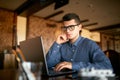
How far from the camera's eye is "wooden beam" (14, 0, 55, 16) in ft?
17.4

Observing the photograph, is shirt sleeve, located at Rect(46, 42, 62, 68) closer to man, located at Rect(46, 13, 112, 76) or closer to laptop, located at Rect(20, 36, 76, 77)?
man, located at Rect(46, 13, 112, 76)

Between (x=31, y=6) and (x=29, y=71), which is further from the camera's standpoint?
(x=31, y=6)

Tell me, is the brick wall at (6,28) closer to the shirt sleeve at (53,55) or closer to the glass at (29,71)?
the shirt sleeve at (53,55)

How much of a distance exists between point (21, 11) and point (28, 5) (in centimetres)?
66

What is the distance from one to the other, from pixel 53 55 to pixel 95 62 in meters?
0.59

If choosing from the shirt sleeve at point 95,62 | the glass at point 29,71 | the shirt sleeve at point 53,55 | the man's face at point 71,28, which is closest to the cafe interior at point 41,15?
the shirt sleeve at point 53,55

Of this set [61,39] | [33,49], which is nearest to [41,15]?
[61,39]

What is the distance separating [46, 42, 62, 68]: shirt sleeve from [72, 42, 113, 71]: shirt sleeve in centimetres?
40

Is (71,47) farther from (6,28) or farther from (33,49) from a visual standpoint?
(6,28)

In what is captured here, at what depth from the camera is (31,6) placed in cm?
572

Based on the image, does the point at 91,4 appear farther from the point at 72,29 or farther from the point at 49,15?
the point at 72,29

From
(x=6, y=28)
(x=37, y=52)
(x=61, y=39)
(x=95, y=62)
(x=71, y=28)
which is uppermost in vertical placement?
(x=6, y=28)

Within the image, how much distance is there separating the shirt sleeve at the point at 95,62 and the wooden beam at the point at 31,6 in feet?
12.4

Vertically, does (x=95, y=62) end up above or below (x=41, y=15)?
below
